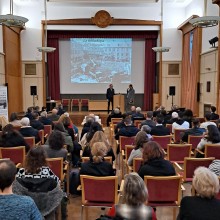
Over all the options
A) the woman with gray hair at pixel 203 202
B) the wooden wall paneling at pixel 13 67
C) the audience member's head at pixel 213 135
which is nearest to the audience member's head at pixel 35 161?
the woman with gray hair at pixel 203 202

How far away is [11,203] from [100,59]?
42.9ft

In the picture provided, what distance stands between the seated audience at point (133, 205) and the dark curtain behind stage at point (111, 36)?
511 inches

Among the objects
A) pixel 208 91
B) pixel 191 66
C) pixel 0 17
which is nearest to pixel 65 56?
pixel 191 66

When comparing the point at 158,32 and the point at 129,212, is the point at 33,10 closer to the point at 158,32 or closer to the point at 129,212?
the point at 158,32

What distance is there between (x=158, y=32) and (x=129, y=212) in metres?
13.4

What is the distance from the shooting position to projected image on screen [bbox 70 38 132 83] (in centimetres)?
1442

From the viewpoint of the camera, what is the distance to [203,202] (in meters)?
1.95

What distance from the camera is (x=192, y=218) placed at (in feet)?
6.30

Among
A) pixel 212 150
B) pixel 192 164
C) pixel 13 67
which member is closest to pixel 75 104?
pixel 13 67

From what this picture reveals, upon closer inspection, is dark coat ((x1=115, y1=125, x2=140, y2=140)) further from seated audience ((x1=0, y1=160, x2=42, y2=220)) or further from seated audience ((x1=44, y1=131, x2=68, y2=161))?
seated audience ((x1=0, y1=160, x2=42, y2=220))

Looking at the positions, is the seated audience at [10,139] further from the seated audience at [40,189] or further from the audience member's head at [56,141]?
the seated audience at [40,189]

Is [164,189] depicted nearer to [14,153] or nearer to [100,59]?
[14,153]

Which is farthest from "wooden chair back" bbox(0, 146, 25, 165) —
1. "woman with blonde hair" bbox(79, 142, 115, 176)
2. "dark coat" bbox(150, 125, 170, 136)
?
"dark coat" bbox(150, 125, 170, 136)

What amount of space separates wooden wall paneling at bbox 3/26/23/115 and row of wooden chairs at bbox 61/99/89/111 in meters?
2.23
